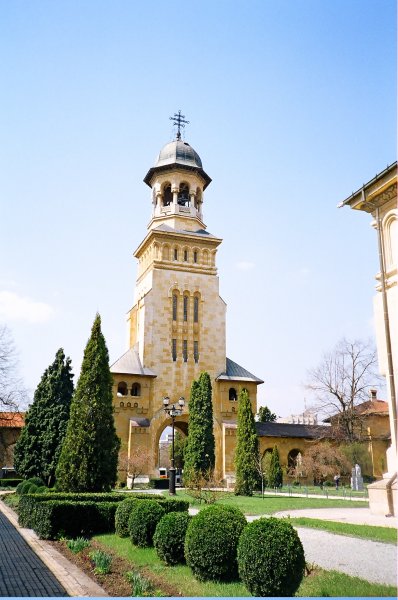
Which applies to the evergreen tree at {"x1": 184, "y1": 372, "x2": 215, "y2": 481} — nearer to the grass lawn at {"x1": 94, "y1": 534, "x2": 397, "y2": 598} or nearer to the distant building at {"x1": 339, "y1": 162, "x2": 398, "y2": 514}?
the distant building at {"x1": 339, "y1": 162, "x2": 398, "y2": 514}

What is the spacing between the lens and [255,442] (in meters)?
26.9

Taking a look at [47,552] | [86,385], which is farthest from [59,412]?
[47,552]

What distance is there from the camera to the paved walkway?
22.6ft

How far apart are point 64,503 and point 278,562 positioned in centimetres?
796

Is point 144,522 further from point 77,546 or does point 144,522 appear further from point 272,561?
point 272,561

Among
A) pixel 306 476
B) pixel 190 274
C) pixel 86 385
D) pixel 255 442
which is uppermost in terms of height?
pixel 190 274

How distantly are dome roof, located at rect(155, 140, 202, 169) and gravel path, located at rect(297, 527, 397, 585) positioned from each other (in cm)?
3494

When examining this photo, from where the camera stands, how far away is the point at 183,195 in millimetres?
42188

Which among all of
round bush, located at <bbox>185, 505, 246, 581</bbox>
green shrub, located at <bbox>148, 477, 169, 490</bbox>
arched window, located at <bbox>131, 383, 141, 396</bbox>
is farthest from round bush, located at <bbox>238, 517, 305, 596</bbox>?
arched window, located at <bbox>131, 383, 141, 396</bbox>

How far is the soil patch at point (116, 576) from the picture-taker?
656 cm

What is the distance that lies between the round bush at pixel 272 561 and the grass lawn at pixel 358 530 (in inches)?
82.8

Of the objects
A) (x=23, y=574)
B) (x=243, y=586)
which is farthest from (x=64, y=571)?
(x=243, y=586)

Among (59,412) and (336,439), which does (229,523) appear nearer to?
(59,412)

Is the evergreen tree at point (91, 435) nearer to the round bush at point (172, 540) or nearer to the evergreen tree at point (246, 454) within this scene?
the round bush at point (172, 540)
